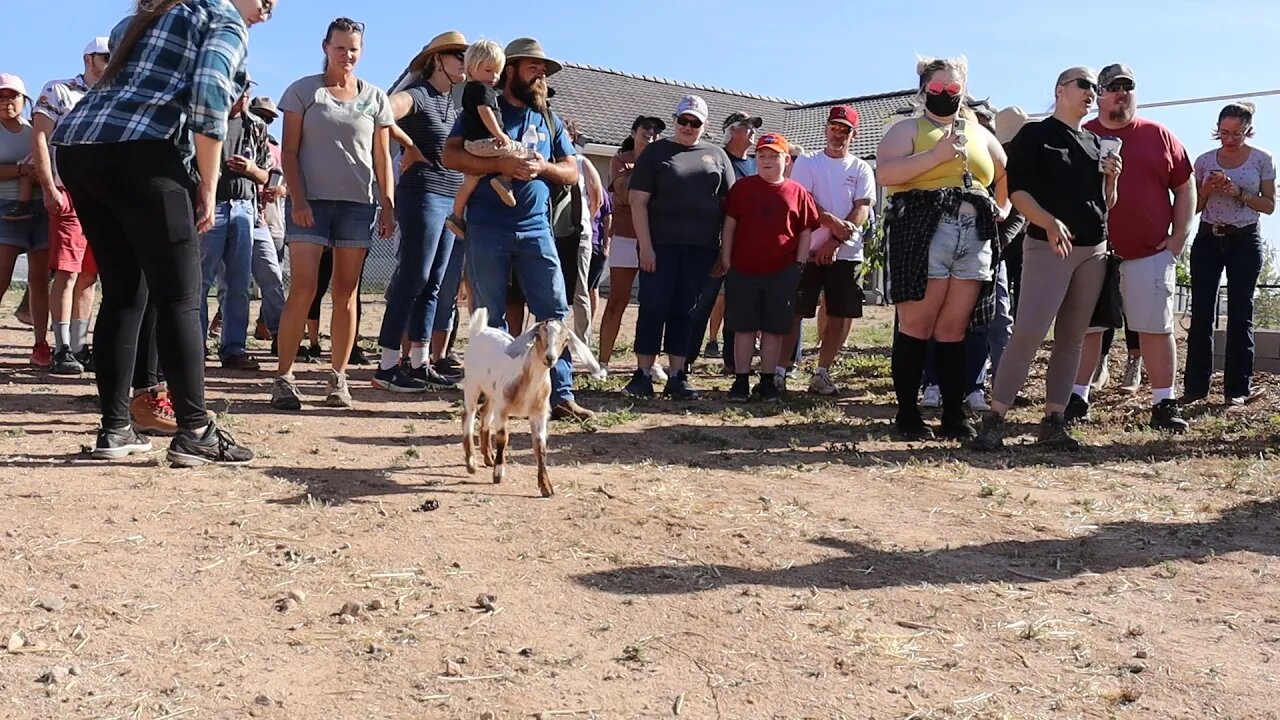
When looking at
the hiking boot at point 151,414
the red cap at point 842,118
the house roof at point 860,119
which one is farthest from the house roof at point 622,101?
the hiking boot at point 151,414

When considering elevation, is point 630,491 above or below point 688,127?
below

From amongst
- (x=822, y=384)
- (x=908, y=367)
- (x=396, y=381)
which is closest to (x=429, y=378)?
(x=396, y=381)

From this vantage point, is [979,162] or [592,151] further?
[592,151]

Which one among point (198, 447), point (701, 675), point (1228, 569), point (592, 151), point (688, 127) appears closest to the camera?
point (701, 675)

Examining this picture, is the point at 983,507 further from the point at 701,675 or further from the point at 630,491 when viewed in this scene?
the point at 701,675

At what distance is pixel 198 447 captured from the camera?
493 cm

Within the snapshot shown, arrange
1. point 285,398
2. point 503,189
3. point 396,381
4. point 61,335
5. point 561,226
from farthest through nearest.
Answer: point 61,335 → point 396,381 → point 561,226 → point 285,398 → point 503,189

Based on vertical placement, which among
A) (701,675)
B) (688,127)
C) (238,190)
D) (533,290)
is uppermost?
(688,127)

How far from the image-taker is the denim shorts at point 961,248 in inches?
240

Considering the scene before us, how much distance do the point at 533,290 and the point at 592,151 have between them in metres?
21.4

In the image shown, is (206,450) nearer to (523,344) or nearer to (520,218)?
(523,344)

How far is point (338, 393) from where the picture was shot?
6.73 m

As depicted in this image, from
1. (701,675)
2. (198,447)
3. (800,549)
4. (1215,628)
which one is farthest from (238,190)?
(1215,628)

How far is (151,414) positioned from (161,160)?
4.47 ft
